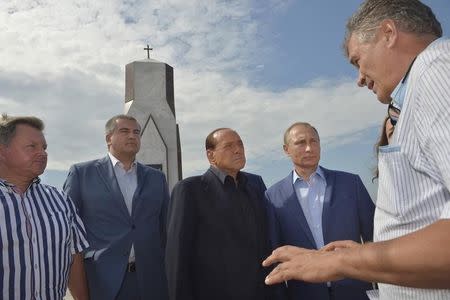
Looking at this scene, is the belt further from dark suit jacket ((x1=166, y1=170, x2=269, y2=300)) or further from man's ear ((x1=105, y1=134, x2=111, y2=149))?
man's ear ((x1=105, y1=134, x2=111, y2=149))

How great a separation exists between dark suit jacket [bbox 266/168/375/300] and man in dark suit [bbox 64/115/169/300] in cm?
112

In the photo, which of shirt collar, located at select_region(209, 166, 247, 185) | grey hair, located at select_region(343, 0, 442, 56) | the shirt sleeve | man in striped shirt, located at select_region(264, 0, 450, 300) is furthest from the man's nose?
shirt collar, located at select_region(209, 166, 247, 185)

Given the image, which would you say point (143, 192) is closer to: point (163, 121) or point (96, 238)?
point (96, 238)

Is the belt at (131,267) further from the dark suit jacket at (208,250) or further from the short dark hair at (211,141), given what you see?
the short dark hair at (211,141)

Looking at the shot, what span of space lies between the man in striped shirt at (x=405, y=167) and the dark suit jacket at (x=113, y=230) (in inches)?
94.2

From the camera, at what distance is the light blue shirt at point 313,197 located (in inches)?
127

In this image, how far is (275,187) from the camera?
360 centimetres

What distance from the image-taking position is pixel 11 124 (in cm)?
303

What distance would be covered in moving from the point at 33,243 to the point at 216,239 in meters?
1.37

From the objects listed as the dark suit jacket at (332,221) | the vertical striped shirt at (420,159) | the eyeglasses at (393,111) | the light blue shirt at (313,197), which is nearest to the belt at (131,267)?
the dark suit jacket at (332,221)

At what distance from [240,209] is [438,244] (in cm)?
260

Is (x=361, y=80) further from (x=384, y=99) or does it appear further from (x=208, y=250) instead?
(x=208, y=250)

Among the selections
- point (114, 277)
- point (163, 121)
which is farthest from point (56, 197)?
point (163, 121)

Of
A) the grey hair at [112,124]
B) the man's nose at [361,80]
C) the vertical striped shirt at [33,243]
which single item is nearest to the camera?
the man's nose at [361,80]
